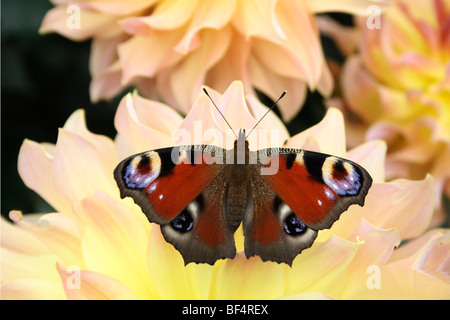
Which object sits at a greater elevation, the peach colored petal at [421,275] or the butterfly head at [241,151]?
the butterfly head at [241,151]

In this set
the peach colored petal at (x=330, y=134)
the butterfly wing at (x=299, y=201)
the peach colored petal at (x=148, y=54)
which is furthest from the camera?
the peach colored petal at (x=148, y=54)

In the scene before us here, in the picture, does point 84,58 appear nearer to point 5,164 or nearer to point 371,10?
point 5,164

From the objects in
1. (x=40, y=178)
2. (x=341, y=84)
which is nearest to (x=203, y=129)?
(x=40, y=178)

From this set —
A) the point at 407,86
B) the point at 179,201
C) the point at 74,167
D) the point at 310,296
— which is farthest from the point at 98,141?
the point at 407,86

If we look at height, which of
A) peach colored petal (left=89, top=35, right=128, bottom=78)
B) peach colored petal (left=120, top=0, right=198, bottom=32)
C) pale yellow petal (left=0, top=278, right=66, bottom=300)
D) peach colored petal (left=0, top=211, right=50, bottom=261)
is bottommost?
peach colored petal (left=0, top=211, right=50, bottom=261)

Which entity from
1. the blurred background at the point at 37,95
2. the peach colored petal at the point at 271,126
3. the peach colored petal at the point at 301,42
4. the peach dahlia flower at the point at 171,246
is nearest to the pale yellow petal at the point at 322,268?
the peach dahlia flower at the point at 171,246

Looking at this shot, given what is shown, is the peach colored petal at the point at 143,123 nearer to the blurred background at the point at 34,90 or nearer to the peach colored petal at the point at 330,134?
the peach colored petal at the point at 330,134
